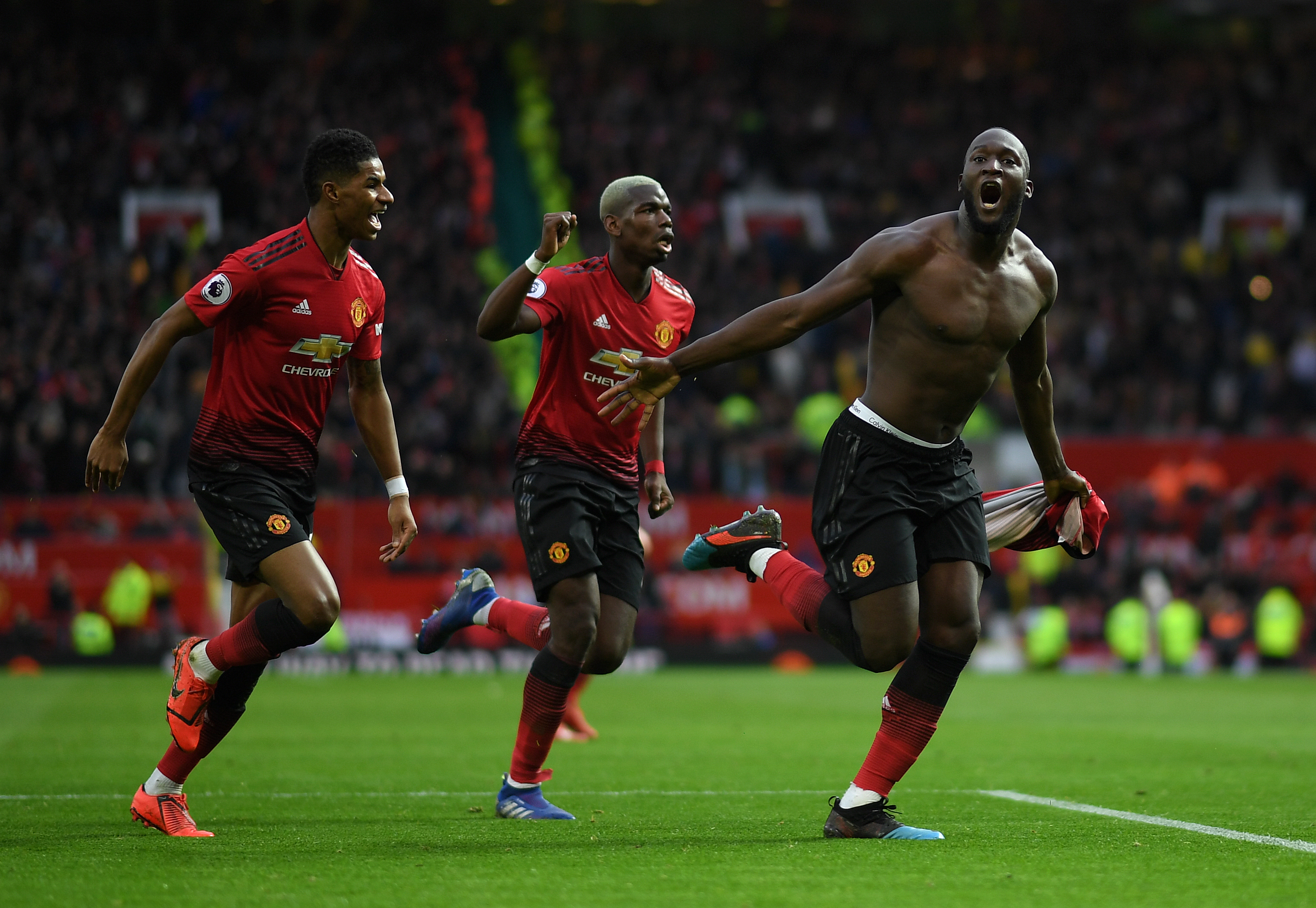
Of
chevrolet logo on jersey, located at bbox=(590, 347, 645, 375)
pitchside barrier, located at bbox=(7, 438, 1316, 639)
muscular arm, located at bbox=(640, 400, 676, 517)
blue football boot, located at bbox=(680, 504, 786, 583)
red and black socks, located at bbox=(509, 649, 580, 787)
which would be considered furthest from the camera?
pitchside barrier, located at bbox=(7, 438, 1316, 639)

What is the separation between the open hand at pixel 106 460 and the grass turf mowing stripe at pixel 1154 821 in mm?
4156

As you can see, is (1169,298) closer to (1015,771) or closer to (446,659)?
(446,659)

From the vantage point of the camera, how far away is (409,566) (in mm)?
21469

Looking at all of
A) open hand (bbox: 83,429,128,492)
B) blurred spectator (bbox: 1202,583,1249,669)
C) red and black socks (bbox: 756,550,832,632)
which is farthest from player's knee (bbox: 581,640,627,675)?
blurred spectator (bbox: 1202,583,1249,669)

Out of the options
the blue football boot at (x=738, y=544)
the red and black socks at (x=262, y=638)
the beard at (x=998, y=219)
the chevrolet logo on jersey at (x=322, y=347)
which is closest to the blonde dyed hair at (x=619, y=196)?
the chevrolet logo on jersey at (x=322, y=347)

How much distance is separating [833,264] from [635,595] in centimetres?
2226

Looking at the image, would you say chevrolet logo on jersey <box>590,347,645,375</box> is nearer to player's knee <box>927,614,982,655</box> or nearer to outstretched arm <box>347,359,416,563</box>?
outstretched arm <box>347,359,416,563</box>

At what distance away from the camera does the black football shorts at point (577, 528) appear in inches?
262

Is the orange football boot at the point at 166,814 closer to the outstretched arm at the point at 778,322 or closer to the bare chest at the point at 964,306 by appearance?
the outstretched arm at the point at 778,322

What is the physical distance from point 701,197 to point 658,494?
2475 centimetres

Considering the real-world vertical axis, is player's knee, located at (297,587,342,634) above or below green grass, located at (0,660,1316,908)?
above

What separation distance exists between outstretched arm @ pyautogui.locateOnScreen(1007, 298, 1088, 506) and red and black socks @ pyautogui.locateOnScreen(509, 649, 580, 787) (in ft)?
6.93

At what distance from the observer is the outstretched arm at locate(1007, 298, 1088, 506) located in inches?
249

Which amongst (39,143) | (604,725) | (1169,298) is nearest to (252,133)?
(39,143)
